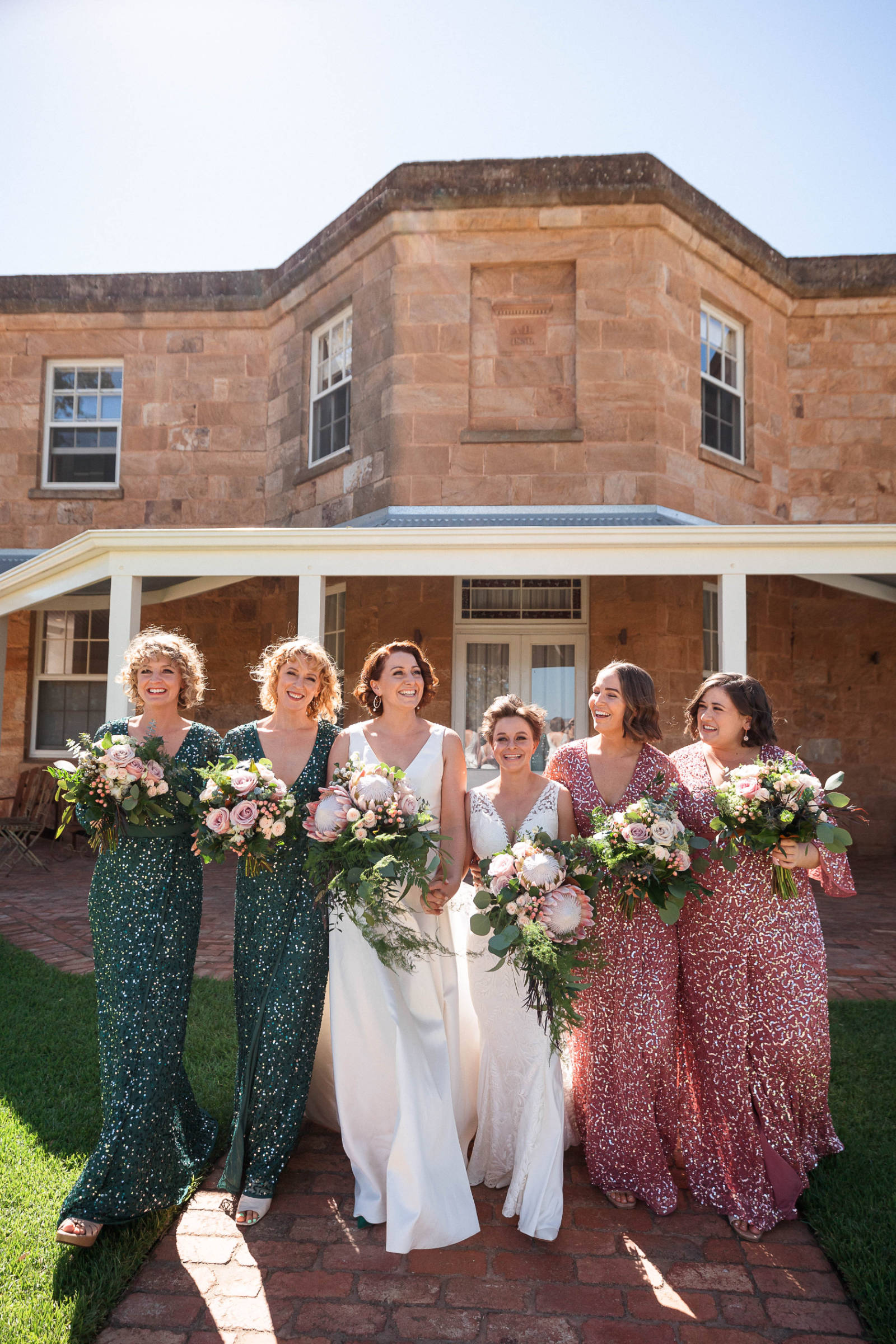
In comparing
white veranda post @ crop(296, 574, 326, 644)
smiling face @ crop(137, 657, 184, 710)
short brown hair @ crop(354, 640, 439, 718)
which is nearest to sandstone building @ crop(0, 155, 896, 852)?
white veranda post @ crop(296, 574, 326, 644)

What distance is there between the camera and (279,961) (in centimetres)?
310

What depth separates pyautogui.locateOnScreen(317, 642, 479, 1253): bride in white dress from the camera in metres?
2.76

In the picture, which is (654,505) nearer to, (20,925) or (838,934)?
(838,934)

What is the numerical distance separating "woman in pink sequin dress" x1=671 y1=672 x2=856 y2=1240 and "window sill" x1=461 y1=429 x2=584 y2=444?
6270 millimetres

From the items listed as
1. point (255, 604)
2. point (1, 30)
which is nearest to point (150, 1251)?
point (1, 30)

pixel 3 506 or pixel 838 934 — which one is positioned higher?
pixel 3 506

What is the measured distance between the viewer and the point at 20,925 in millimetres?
6770

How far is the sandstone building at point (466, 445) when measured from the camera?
876 centimetres

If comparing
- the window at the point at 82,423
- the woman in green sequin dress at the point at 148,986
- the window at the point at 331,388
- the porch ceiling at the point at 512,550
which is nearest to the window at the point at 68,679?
the window at the point at 82,423

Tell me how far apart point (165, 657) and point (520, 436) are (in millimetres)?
6426

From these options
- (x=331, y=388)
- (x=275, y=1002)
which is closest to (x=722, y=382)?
(x=331, y=388)

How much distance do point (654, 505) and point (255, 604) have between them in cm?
504

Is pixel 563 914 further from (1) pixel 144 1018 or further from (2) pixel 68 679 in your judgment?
(2) pixel 68 679

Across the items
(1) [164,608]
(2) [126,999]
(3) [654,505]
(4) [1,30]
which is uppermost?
(4) [1,30]
